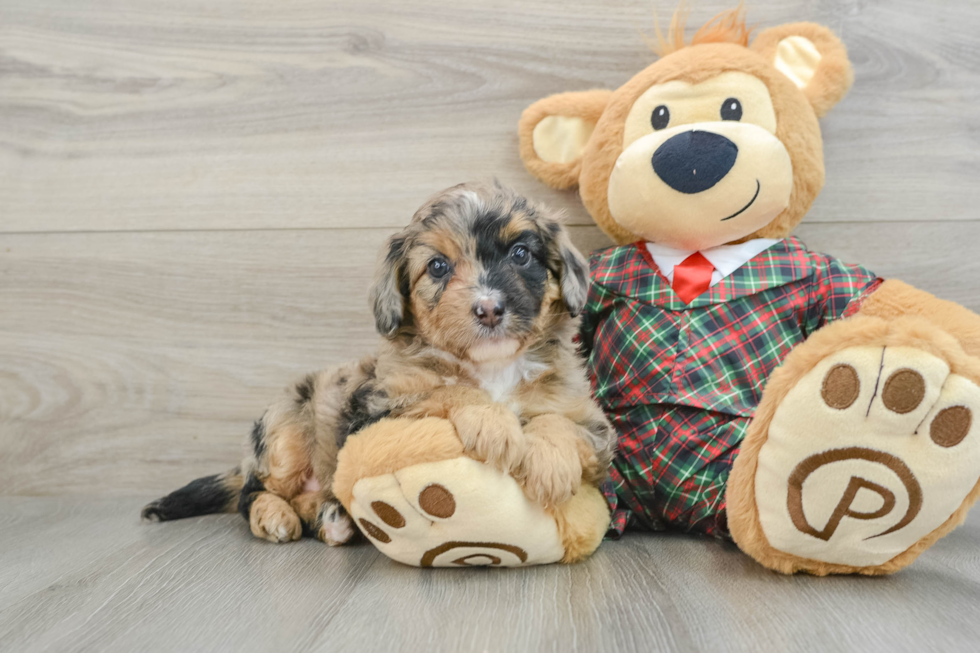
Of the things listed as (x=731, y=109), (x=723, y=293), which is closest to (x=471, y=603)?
(x=723, y=293)

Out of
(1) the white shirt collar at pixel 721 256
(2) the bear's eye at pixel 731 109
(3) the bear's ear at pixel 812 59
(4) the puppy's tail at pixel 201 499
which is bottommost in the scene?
(4) the puppy's tail at pixel 201 499

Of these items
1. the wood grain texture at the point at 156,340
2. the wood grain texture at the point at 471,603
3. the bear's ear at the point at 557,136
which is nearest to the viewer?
the wood grain texture at the point at 471,603

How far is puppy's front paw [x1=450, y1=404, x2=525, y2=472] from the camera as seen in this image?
1.48 meters

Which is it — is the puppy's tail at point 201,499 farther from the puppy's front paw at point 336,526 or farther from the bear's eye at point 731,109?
the bear's eye at point 731,109

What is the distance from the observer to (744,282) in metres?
1.91

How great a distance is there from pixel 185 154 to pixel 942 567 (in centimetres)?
277

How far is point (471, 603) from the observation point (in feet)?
4.67

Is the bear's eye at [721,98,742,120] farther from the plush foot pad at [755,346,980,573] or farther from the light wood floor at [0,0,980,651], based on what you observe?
the plush foot pad at [755,346,980,573]

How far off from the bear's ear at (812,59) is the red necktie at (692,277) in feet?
2.02

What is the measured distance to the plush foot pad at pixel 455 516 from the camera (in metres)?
1.46

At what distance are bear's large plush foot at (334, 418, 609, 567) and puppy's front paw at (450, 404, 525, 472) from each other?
0.06 ft

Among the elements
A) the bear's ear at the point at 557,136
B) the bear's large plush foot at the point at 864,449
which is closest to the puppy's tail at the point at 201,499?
the bear's ear at the point at 557,136

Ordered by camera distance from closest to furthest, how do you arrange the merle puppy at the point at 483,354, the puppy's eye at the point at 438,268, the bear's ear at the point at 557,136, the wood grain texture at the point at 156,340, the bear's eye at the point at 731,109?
the merle puppy at the point at 483,354 → the puppy's eye at the point at 438,268 → the bear's eye at the point at 731,109 → the bear's ear at the point at 557,136 → the wood grain texture at the point at 156,340

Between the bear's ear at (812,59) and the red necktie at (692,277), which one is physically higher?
the bear's ear at (812,59)
